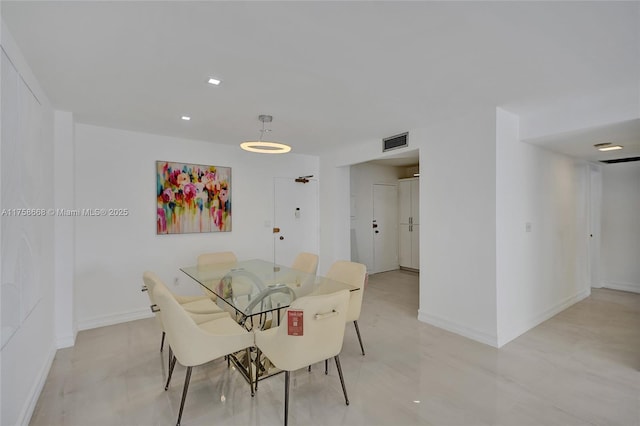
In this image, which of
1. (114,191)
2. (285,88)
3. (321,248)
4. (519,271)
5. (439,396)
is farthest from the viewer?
(321,248)

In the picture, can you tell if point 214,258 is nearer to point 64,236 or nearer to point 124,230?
point 124,230

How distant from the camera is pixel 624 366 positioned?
2.54m

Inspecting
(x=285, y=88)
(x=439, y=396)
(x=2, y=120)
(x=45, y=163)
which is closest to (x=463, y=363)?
(x=439, y=396)

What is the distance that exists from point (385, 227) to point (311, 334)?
4.91 metres

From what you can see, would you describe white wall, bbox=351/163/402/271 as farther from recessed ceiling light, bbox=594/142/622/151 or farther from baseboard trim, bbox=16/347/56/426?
baseboard trim, bbox=16/347/56/426

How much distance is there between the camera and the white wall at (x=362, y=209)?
603 centimetres

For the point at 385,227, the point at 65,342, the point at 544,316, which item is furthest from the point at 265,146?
the point at 385,227

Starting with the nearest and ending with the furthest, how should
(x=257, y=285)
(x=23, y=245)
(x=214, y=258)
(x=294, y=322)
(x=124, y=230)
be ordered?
1. (x=294, y=322)
2. (x=23, y=245)
3. (x=257, y=285)
4. (x=214, y=258)
5. (x=124, y=230)

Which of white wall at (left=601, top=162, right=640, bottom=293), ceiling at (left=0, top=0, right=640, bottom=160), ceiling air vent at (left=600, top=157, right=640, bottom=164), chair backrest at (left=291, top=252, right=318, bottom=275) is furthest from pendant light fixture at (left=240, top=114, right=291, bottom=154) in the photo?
white wall at (left=601, top=162, right=640, bottom=293)

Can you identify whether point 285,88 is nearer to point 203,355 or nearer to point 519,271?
point 203,355

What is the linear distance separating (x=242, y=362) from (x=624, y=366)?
3.24 metres

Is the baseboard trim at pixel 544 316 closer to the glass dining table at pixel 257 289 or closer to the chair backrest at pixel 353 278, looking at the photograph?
the chair backrest at pixel 353 278

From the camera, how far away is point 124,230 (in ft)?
12.1

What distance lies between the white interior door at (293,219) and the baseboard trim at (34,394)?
2920 millimetres
